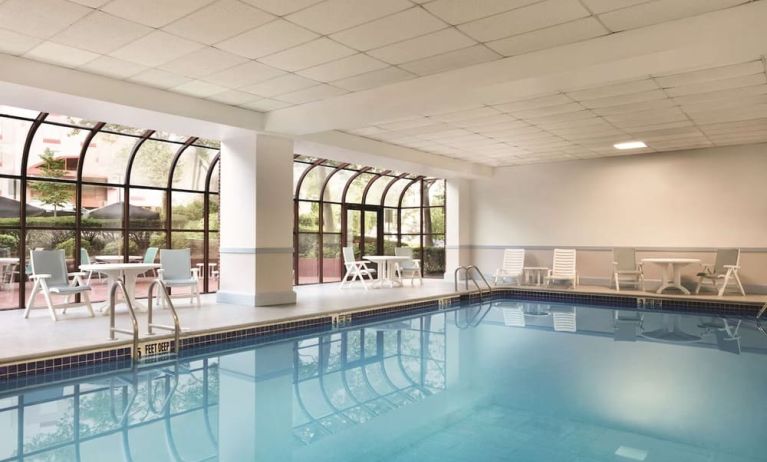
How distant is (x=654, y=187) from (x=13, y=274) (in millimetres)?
11158

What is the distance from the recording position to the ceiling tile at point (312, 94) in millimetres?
6395

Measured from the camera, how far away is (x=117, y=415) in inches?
145

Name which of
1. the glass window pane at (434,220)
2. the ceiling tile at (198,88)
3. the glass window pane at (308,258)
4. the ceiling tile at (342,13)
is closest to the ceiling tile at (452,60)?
the ceiling tile at (342,13)

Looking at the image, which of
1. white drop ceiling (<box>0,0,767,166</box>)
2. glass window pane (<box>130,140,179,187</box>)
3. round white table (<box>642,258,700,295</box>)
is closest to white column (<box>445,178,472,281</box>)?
round white table (<box>642,258,700,295</box>)

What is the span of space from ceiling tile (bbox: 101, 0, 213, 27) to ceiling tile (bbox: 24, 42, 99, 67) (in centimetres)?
110

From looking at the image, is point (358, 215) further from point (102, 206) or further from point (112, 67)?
point (112, 67)

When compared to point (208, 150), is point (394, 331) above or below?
below

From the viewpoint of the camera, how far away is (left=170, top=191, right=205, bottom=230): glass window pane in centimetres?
912

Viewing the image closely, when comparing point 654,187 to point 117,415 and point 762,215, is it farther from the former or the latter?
point 117,415

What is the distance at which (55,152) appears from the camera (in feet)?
25.1

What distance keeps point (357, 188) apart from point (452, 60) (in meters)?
7.51

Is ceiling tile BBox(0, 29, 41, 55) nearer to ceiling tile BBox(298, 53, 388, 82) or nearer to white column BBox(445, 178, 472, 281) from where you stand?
ceiling tile BBox(298, 53, 388, 82)

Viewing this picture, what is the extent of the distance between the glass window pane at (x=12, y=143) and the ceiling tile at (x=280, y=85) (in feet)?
11.2

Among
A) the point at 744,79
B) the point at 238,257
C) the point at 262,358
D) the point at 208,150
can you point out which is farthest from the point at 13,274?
the point at 744,79
